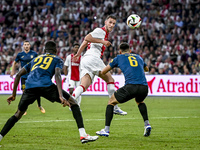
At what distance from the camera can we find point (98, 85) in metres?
22.1

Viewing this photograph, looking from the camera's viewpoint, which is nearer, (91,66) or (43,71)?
(43,71)

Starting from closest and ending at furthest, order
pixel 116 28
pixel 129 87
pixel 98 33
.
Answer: pixel 129 87
pixel 98 33
pixel 116 28

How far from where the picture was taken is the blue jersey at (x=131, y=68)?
825cm

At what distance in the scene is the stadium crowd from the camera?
23391mm

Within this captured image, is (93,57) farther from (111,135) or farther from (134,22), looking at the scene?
(111,135)

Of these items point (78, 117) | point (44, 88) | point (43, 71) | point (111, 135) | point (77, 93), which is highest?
point (43, 71)

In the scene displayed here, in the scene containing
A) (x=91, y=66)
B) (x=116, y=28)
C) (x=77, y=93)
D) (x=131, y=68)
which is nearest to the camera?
(x=131, y=68)

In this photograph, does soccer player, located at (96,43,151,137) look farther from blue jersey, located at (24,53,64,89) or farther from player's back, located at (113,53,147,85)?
blue jersey, located at (24,53,64,89)

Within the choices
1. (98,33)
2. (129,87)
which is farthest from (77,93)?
(129,87)

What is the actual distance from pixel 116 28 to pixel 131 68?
18.2 meters

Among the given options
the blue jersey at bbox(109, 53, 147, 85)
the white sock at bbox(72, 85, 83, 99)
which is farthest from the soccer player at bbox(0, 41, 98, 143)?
the white sock at bbox(72, 85, 83, 99)

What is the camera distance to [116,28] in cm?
2625

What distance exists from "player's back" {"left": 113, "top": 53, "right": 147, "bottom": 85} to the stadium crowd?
45.0 ft

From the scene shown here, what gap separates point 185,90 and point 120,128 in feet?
38.4
